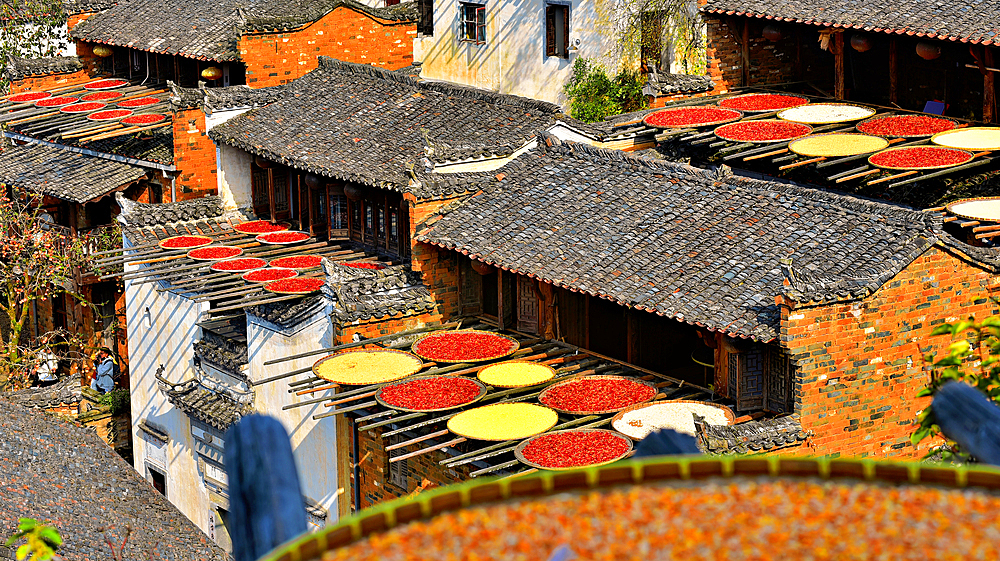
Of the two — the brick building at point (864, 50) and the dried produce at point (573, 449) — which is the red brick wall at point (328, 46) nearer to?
the brick building at point (864, 50)

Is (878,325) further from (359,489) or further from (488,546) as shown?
(488,546)

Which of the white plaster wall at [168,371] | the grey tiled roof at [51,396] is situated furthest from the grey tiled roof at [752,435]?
the grey tiled roof at [51,396]

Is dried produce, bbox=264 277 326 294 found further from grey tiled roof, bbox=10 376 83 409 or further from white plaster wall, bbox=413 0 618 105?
white plaster wall, bbox=413 0 618 105

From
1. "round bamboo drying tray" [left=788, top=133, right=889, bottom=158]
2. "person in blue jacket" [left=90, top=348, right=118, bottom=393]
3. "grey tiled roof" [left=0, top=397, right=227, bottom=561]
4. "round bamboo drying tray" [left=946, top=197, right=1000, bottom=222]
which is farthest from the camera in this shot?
"person in blue jacket" [left=90, top=348, right=118, bottom=393]

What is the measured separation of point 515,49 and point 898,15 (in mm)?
15280

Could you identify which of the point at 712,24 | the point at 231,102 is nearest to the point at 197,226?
the point at 231,102

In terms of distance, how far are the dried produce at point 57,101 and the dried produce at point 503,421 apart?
75.5 feet

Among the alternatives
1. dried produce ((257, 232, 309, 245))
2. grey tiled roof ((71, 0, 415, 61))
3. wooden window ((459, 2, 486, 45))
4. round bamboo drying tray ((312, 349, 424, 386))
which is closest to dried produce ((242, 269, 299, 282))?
dried produce ((257, 232, 309, 245))

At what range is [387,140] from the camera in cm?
2572

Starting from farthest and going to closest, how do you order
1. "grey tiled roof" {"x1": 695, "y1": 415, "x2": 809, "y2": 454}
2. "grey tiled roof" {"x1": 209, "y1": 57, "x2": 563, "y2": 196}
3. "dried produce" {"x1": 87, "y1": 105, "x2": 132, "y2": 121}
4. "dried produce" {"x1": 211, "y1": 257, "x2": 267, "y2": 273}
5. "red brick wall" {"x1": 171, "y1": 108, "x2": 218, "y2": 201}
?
"dried produce" {"x1": 87, "y1": 105, "x2": 132, "y2": 121}
"red brick wall" {"x1": 171, "y1": 108, "x2": 218, "y2": 201}
"dried produce" {"x1": 211, "y1": 257, "x2": 267, "y2": 273}
"grey tiled roof" {"x1": 209, "y1": 57, "x2": 563, "y2": 196}
"grey tiled roof" {"x1": 695, "y1": 415, "x2": 809, "y2": 454}

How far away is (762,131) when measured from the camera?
24.0 meters

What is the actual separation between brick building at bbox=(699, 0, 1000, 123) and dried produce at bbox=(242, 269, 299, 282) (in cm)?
1063

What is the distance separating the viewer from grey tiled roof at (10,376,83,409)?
1169 inches

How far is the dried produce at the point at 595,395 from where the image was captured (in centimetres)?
1781
